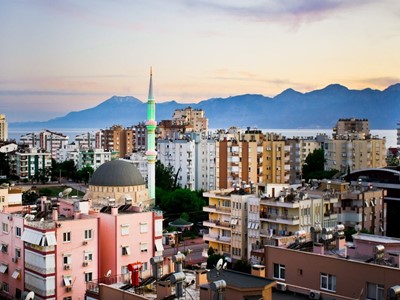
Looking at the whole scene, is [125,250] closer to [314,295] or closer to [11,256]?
[11,256]

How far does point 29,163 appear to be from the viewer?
176 ft

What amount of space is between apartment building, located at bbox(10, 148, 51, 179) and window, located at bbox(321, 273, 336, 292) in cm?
4639

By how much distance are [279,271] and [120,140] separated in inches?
2530

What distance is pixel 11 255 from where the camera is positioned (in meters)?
15.7

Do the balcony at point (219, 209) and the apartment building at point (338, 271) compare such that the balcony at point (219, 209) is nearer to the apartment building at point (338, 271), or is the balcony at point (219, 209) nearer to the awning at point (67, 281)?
the awning at point (67, 281)

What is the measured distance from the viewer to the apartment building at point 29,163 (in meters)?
53.3

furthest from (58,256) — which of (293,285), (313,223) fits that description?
(313,223)

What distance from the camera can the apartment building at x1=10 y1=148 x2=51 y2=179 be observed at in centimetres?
5334

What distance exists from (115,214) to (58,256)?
5.96 ft

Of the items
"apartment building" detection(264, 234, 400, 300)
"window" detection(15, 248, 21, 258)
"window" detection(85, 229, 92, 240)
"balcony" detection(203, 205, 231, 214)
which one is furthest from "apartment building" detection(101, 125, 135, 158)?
"apartment building" detection(264, 234, 400, 300)

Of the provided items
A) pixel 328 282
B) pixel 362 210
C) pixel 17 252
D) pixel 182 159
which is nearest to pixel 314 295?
pixel 328 282

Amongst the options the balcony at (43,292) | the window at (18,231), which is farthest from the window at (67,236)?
the window at (18,231)

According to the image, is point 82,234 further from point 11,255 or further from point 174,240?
point 174,240

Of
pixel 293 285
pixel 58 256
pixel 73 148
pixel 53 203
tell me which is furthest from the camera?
pixel 73 148
